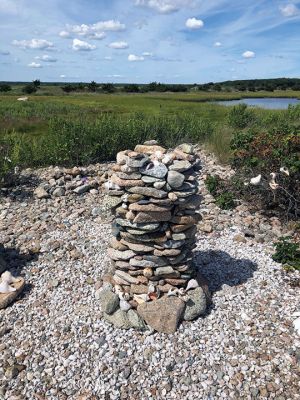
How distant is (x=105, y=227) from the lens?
7.74m

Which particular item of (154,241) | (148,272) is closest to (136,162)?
(154,241)

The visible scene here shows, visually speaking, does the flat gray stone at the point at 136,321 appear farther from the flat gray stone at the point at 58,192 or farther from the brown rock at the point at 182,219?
the flat gray stone at the point at 58,192

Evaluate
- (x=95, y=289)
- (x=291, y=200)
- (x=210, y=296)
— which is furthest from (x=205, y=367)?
(x=291, y=200)

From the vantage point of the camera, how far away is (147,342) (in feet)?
15.9

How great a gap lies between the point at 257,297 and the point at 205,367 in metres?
1.49

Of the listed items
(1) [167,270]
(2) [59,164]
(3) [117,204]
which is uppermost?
(3) [117,204]

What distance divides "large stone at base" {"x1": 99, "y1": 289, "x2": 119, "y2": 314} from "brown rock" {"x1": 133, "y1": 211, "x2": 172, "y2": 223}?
1.14 meters

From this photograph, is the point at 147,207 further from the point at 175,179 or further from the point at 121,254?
the point at 121,254

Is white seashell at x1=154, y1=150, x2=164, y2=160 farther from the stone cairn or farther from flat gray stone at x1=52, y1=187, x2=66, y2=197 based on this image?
flat gray stone at x1=52, y1=187, x2=66, y2=197

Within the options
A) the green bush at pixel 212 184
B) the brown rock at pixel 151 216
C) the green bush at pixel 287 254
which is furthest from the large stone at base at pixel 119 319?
the green bush at pixel 212 184

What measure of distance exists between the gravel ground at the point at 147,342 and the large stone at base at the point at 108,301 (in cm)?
21

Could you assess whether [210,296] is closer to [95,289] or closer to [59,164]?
[95,289]

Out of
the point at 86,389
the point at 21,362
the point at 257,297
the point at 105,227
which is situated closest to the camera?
the point at 86,389

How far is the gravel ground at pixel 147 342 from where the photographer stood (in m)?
4.27
